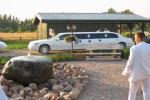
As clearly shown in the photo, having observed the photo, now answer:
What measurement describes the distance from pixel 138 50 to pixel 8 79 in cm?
581

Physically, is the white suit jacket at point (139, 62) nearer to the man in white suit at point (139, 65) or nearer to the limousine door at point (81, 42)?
the man in white suit at point (139, 65)

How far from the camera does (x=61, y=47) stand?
31.5 metres

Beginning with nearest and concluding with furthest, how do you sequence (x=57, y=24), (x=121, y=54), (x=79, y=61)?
(x=79, y=61) < (x=121, y=54) < (x=57, y=24)

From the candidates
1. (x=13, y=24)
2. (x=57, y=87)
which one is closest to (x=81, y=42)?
(x=57, y=87)

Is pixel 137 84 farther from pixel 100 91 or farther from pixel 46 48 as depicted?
pixel 46 48

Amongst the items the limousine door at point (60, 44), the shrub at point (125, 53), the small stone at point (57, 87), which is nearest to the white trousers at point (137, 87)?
the small stone at point (57, 87)

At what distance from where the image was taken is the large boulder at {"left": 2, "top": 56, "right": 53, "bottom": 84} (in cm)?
1307

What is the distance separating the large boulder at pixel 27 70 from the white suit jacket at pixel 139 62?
16.0 feet

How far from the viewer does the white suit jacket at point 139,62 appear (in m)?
8.56

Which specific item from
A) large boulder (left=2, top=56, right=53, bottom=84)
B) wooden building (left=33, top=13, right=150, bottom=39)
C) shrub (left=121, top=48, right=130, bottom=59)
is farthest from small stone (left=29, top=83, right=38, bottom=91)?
wooden building (left=33, top=13, right=150, bottom=39)

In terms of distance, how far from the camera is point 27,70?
1308 cm

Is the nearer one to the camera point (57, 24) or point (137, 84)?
point (137, 84)

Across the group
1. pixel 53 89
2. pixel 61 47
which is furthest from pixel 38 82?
pixel 61 47

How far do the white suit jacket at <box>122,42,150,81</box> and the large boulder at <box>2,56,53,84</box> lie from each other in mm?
4889
